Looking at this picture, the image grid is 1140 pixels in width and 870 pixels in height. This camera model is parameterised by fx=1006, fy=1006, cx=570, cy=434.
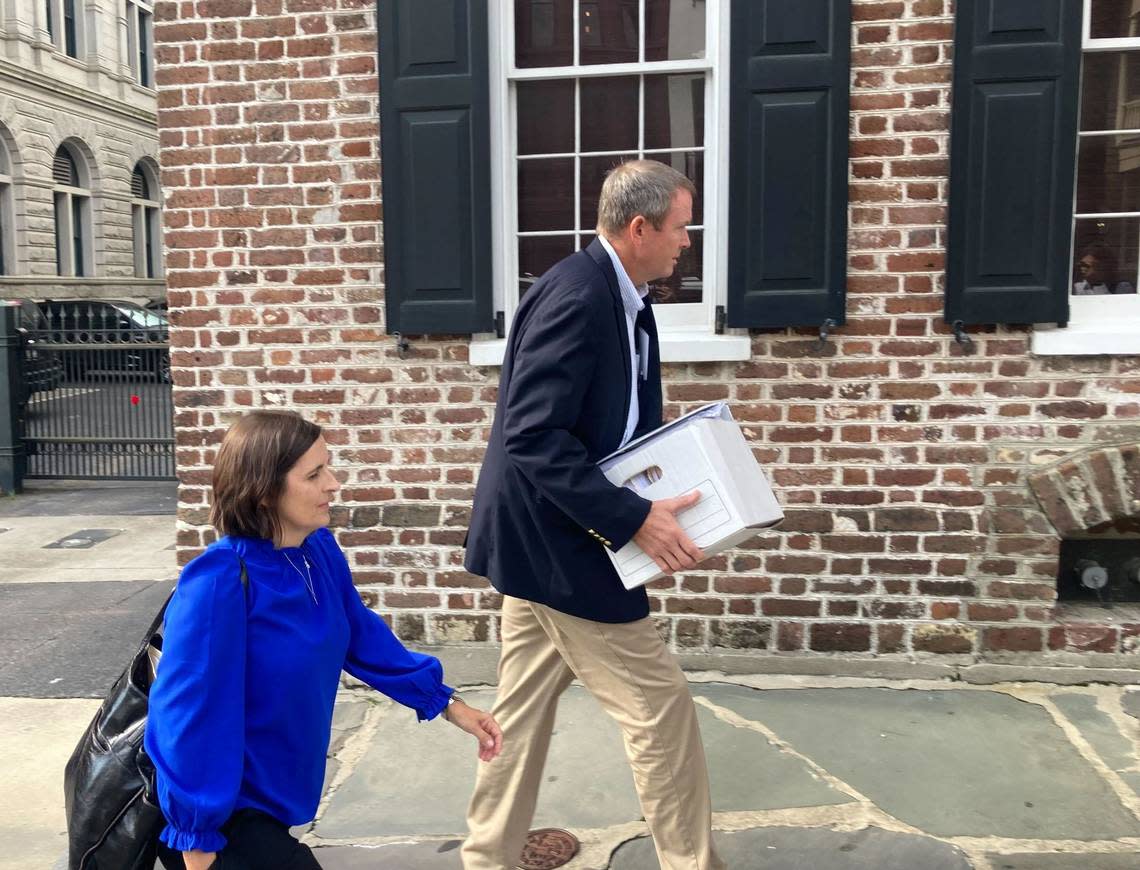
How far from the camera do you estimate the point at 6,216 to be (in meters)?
26.1

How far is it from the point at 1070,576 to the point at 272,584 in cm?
363

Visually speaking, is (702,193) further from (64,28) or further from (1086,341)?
(64,28)

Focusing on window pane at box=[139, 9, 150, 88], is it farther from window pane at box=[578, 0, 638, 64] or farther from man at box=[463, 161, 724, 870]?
man at box=[463, 161, 724, 870]

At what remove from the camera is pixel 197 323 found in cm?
440

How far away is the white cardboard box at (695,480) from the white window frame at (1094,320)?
216cm

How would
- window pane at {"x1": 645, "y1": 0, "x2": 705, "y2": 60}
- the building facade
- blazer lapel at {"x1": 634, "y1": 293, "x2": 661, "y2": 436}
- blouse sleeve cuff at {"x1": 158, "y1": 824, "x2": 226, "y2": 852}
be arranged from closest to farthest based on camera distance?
blouse sleeve cuff at {"x1": 158, "y1": 824, "x2": 226, "y2": 852}, blazer lapel at {"x1": 634, "y1": 293, "x2": 661, "y2": 436}, window pane at {"x1": 645, "y1": 0, "x2": 705, "y2": 60}, the building facade

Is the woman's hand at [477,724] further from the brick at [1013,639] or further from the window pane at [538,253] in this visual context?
the brick at [1013,639]

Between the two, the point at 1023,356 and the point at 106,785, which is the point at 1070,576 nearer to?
the point at 1023,356

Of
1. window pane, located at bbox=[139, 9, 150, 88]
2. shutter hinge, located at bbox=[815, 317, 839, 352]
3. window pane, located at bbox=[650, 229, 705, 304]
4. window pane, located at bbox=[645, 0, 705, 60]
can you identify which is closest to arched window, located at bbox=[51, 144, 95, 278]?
window pane, located at bbox=[139, 9, 150, 88]

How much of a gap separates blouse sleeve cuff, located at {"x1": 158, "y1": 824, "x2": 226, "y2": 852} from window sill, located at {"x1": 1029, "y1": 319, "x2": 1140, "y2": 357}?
345 cm

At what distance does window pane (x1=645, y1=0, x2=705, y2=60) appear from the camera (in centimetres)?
419

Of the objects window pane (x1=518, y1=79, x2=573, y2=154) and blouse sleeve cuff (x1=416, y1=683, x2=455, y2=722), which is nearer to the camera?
blouse sleeve cuff (x1=416, y1=683, x2=455, y2=722)

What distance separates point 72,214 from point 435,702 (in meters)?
31.3

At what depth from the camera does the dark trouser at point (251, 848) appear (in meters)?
1.85
